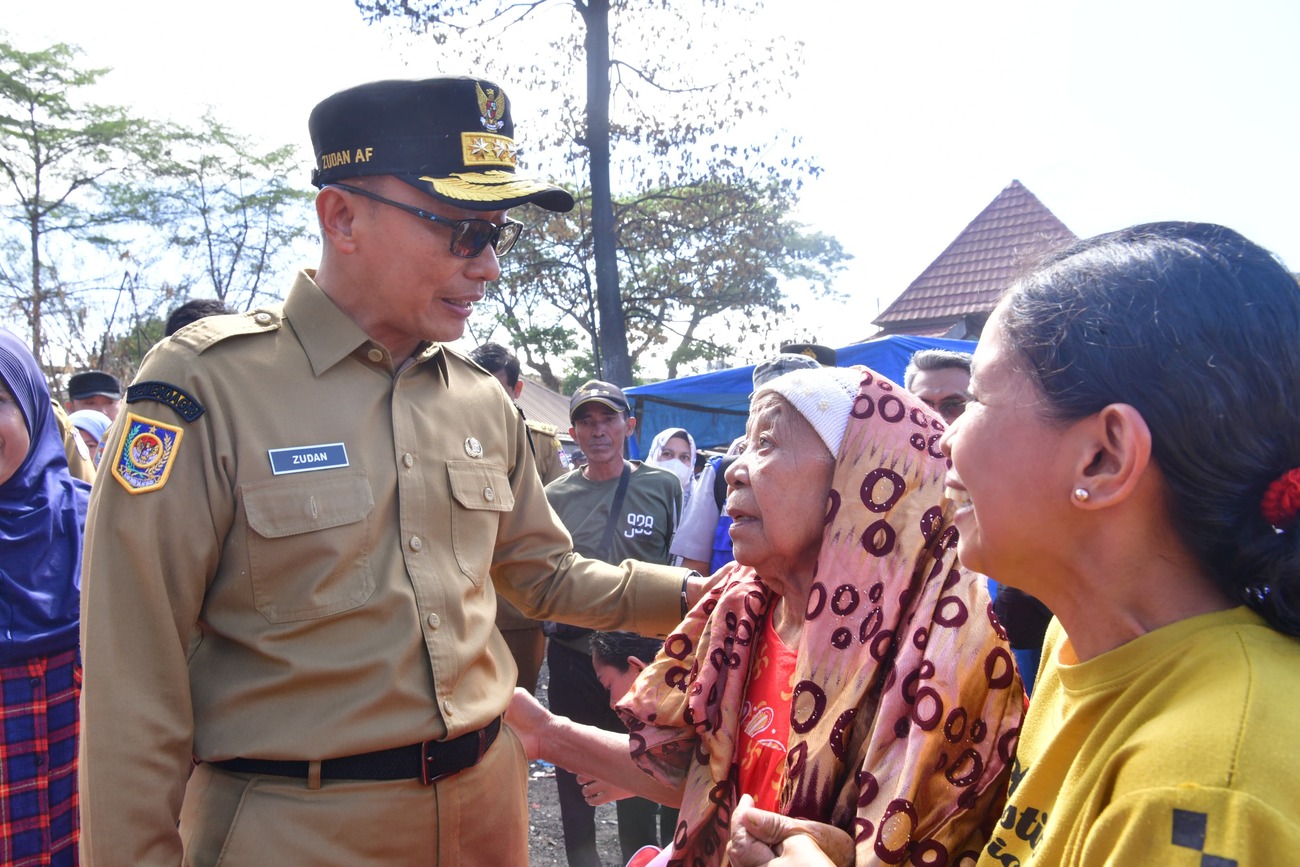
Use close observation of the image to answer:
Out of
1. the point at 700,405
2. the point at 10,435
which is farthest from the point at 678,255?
the point at 10,435

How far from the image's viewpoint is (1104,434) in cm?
120

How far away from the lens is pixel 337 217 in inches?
85.1

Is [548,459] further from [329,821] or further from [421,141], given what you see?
[329,821]

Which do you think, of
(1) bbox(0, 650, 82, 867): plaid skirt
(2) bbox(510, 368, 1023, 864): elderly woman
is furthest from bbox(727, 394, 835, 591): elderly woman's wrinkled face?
(1) bbox(0, 650, 82, 867): plaid skirt

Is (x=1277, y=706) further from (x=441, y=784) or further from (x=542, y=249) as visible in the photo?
(x=542, y=249)

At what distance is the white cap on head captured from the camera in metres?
1.95

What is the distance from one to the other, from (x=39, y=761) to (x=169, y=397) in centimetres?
143

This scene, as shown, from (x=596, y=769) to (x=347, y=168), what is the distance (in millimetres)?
1571

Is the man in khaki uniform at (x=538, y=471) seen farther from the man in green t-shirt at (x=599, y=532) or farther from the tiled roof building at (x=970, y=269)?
the tiled roof building at (x=970, y=269)

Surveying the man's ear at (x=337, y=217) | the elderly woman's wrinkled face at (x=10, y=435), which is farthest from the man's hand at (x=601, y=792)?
the elderly woman's wrinkled face at (x=10, y=435)

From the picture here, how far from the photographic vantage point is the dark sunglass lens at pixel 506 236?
226 centimetres


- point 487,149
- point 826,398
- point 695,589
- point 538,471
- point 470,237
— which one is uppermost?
point 487,149

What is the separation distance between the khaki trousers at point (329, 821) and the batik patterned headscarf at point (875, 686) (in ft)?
1.42

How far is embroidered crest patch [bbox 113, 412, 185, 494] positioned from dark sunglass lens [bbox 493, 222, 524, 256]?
857 millimetres
